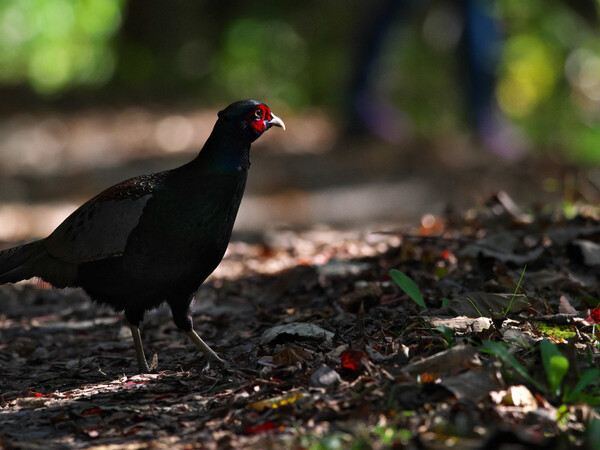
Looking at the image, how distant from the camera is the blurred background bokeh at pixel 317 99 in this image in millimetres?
10102

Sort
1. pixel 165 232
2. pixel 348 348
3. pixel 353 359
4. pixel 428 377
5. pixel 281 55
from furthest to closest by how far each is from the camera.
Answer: pixel 281 55, pixel 165 232, pixel 348 348, pixel 353 359, pixel 428 377

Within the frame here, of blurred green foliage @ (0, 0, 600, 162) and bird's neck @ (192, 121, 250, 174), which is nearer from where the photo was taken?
bird's neck @ (192, 121, 250, 174)

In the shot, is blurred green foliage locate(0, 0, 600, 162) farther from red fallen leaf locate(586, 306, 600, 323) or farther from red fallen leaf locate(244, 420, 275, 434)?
red fallen leaf locate(244, 420, 275, 434)

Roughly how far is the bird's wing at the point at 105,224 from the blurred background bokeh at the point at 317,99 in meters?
3.22

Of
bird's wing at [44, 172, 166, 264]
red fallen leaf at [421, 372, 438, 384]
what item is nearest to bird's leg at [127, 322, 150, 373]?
bird's wing at [44, 172, 166, 264]

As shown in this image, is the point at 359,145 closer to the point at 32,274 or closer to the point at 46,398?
the point at 32,274

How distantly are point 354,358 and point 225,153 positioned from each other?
127 centimetres

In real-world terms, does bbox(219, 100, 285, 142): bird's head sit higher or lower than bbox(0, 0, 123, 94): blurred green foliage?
lower

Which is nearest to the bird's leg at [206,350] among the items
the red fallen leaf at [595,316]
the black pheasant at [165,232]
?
the black pheasant at [165,232]

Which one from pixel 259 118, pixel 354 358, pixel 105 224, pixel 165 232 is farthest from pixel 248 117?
pixel 354 358

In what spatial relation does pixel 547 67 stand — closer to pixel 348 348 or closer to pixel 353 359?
pixel 348 348

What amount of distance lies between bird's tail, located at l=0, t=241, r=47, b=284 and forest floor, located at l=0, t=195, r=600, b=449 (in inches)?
18.6

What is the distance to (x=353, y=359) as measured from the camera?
10.2 ft

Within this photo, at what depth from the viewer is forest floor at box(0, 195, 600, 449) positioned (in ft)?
8.76
